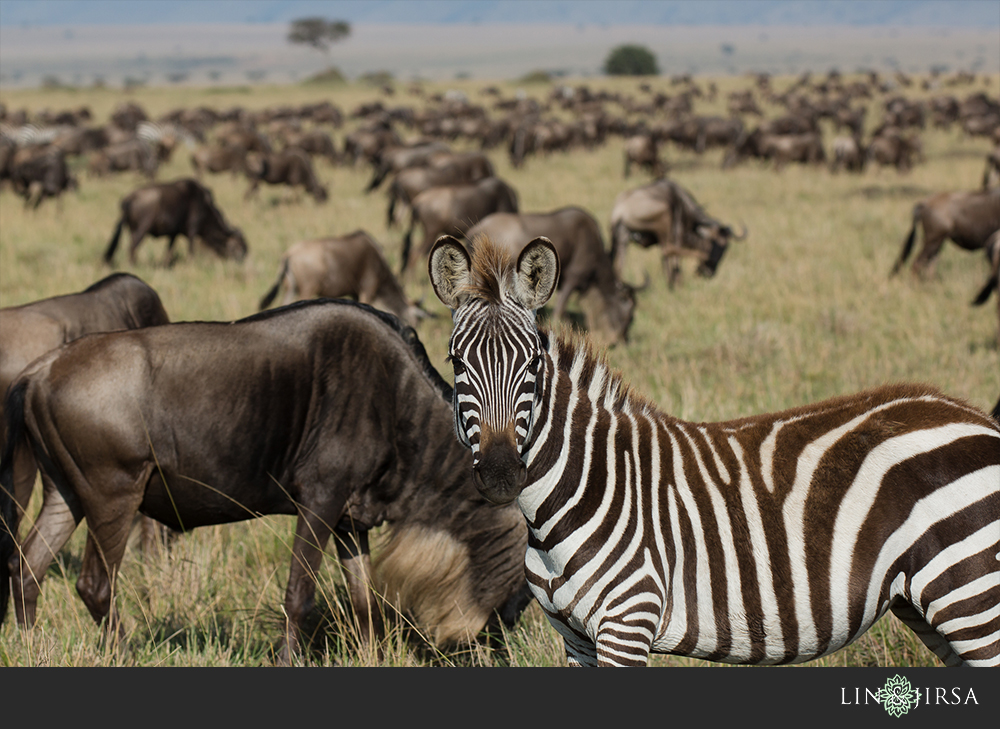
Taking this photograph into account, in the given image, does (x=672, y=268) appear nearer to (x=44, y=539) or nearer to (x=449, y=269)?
(x=44, y=539)

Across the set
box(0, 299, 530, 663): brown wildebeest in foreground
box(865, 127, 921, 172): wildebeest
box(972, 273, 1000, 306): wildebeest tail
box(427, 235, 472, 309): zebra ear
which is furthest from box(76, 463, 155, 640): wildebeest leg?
box(865, 127, 921, 172): wildebeest

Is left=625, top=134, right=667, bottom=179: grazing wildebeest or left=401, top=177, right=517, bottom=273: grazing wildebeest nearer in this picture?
left=401, top=177, right=517, bottom=273: grazing wildebeest

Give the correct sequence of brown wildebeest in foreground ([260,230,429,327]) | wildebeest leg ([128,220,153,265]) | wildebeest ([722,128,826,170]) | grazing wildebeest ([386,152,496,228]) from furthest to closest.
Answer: wildebeest ([722,128,826,170]) → grazing wildebeest ([386,152,496,228]) → wildebeest leg ([128,220,153,265]) → brown wildebeest in foreground ([260,230,429,327])

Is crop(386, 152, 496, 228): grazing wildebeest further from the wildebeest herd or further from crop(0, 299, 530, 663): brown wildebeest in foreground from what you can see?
crop(0, 299, 530, 663): brown wildebeest in foreground

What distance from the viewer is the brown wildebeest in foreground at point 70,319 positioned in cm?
466

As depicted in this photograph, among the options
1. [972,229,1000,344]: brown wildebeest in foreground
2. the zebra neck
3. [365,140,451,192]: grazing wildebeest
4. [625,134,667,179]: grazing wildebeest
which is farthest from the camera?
[625,134,667,179]: grazing wildebeest

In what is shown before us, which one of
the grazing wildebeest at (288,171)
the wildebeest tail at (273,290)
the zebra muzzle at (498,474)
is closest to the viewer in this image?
the zebra muzzle at (498,474)

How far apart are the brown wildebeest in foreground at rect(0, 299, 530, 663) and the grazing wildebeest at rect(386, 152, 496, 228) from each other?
12.9 m

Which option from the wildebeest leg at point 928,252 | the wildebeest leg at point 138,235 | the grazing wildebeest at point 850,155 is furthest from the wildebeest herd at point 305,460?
the grazing wildebeest at point 850,155

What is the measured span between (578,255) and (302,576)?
7.36 metres

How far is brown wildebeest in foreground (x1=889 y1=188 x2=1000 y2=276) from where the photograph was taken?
12.1m

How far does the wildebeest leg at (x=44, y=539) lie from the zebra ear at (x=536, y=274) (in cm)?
238

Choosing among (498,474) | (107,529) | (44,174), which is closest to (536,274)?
(498,474)

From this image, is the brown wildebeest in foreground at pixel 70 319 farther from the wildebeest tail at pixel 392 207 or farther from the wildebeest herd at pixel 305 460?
the wildebeest tail at pixel 392 207
